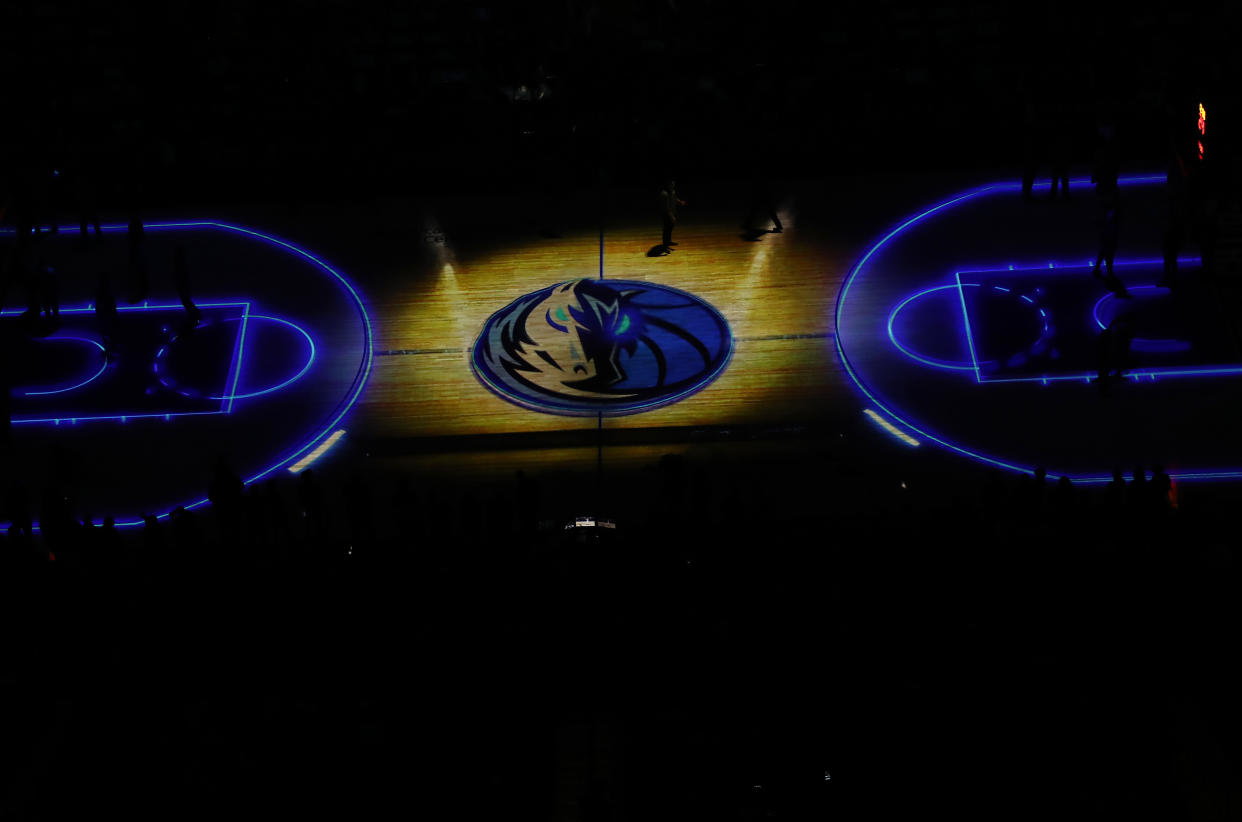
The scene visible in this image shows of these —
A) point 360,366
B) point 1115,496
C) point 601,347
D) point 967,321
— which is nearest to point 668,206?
point 601,347

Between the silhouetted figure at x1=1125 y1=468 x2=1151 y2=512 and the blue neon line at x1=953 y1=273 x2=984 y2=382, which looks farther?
the blue neon line at x1=953 y1=273 x2=984 y2=382

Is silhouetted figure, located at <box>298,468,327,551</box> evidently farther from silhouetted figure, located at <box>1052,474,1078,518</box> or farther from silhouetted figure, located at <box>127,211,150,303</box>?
silhouetted figure, located at <box>1052,474,1078,518</box>

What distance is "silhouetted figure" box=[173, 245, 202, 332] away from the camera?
1945 cm

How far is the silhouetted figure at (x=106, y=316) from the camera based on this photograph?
1930 cm

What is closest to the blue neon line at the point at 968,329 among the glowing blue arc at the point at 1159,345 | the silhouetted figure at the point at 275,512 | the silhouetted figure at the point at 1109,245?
the silhouetted figure at the point at 1109,245

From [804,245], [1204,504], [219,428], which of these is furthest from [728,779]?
[804,245]

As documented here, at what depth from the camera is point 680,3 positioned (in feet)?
80.2

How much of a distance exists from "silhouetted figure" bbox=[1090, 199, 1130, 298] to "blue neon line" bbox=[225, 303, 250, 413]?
12.8 m

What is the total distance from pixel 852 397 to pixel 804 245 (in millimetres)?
4194

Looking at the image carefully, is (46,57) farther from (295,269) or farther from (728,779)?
(728,779)

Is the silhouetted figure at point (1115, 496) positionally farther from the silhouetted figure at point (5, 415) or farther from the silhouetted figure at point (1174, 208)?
the silhouetted figure at point (5, 415)

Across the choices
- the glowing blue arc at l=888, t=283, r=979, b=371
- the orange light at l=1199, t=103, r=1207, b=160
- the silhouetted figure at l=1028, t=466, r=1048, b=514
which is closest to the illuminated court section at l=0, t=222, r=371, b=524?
the glowing blue arc at l=888, t=283, r=979, b=371

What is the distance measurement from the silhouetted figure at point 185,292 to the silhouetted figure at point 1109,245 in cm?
1356

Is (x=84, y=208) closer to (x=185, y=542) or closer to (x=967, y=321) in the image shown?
(x=185, y=542)
